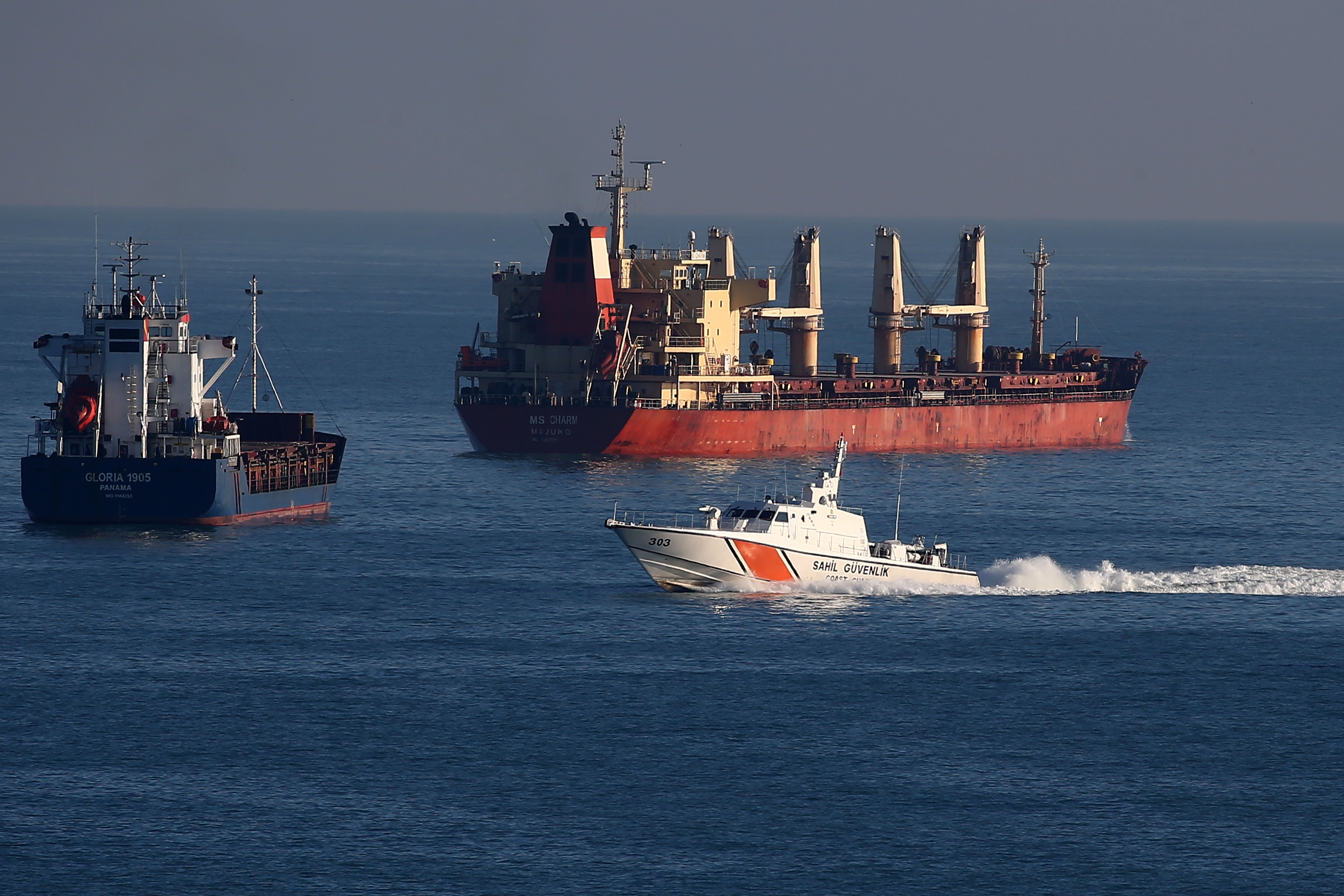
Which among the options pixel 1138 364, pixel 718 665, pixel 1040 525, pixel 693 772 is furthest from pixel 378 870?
pixel 1138 364

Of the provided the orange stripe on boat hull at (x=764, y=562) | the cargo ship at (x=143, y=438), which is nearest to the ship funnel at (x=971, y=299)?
the cargo ship at (x=143, y=438)

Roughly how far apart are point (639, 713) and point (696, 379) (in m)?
64.0

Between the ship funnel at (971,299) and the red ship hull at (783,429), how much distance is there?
10.2m

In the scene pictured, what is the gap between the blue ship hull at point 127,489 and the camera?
3652 inches

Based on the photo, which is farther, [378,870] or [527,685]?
[527,685]

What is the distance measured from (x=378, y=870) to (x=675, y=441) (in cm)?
7344

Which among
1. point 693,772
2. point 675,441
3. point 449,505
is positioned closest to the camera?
point 693,772

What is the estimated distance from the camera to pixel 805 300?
146 metres

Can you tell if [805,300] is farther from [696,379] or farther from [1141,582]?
[1141,582]

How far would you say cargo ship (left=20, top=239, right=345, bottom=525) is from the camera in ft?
306

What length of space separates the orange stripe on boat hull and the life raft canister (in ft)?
111

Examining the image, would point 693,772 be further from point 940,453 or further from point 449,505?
point 940,453

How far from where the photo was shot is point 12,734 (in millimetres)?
61969

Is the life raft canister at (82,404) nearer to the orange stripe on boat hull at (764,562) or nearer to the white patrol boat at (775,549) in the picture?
the white patrol boat at (775,549)
